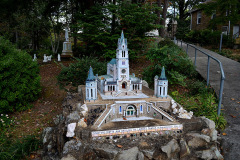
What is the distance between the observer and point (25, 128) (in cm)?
833

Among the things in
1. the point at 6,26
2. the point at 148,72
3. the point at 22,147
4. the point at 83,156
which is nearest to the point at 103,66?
the point at 148,72

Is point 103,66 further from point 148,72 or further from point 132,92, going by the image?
point 132,92

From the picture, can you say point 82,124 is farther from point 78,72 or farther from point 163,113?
point 78,72

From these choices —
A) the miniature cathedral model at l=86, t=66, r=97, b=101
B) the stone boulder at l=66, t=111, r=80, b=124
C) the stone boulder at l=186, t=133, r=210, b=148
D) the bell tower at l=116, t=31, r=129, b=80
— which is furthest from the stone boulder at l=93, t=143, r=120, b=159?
the bell tower at l=116, t=31, r=129, b=80

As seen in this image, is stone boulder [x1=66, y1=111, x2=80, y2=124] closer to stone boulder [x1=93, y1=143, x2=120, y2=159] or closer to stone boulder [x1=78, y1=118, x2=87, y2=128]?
stone boulder [x1=78, y1=118, x2=87, y2=128]

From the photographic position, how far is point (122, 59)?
638 centimetres

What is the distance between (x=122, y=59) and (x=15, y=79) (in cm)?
606

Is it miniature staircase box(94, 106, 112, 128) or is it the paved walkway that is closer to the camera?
miniature staircase box(94, 106, 112, 128)

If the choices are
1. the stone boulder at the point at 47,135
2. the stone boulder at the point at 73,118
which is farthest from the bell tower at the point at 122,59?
the stone boulder at the point at 47,135

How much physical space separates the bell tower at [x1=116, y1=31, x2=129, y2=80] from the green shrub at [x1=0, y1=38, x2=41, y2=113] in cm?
575

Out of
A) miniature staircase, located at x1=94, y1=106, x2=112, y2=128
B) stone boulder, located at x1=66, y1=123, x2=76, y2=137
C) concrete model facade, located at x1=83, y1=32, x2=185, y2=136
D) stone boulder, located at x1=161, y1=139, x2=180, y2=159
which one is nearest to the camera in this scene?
stone boulder, located at x1=161, y1=139, x2=180, y2=159

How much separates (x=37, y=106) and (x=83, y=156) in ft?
22.9

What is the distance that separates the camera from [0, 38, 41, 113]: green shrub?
339 inches

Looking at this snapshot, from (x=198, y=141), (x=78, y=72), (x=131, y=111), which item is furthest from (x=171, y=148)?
(x=78, y=72)
